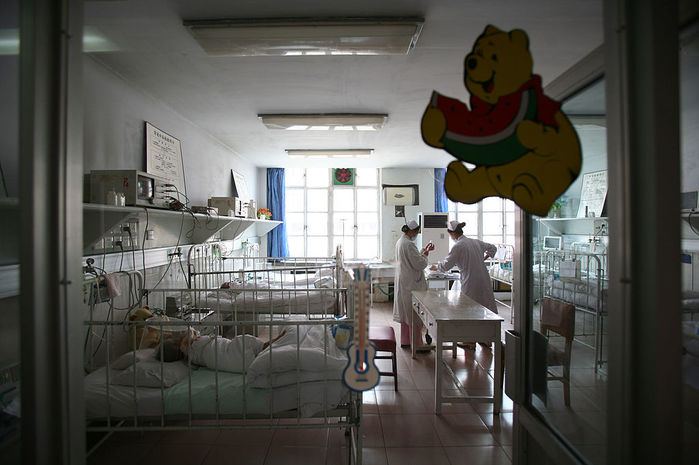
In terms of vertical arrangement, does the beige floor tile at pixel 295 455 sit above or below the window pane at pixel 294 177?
below

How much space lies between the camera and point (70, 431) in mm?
781

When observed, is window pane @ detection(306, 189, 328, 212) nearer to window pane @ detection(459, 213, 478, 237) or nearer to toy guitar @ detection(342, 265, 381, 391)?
window pane @ detection(459, 213, 478, 237)

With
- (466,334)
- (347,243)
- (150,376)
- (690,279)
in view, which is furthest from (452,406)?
(347,243)

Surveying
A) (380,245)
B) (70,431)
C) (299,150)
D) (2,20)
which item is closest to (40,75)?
(2,20)

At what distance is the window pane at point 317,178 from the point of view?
269 inches

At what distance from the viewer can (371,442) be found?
2.04 m

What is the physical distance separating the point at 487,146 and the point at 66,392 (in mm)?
1218

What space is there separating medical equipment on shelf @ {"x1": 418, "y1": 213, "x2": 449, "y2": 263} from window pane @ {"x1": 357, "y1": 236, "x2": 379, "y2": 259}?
1230mm

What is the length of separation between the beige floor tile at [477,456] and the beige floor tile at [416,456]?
5cm

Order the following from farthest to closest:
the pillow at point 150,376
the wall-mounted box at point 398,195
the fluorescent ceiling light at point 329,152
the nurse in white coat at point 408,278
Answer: the wall-mounted box at point 398,195, the fluorescent ceiling light at point 329,152, the nurse in white coat at point 408,278, the pillow at point 150,376

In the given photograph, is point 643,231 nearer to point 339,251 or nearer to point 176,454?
point 339,251

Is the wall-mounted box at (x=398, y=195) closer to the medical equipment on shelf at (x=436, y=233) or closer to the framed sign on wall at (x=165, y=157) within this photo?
the medical equipment on shelf at (x=436, y=233)

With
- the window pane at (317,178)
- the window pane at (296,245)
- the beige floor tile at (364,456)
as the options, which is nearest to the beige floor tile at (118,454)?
the beige floor tile at (364,456)

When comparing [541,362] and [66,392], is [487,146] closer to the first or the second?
[541,362]
